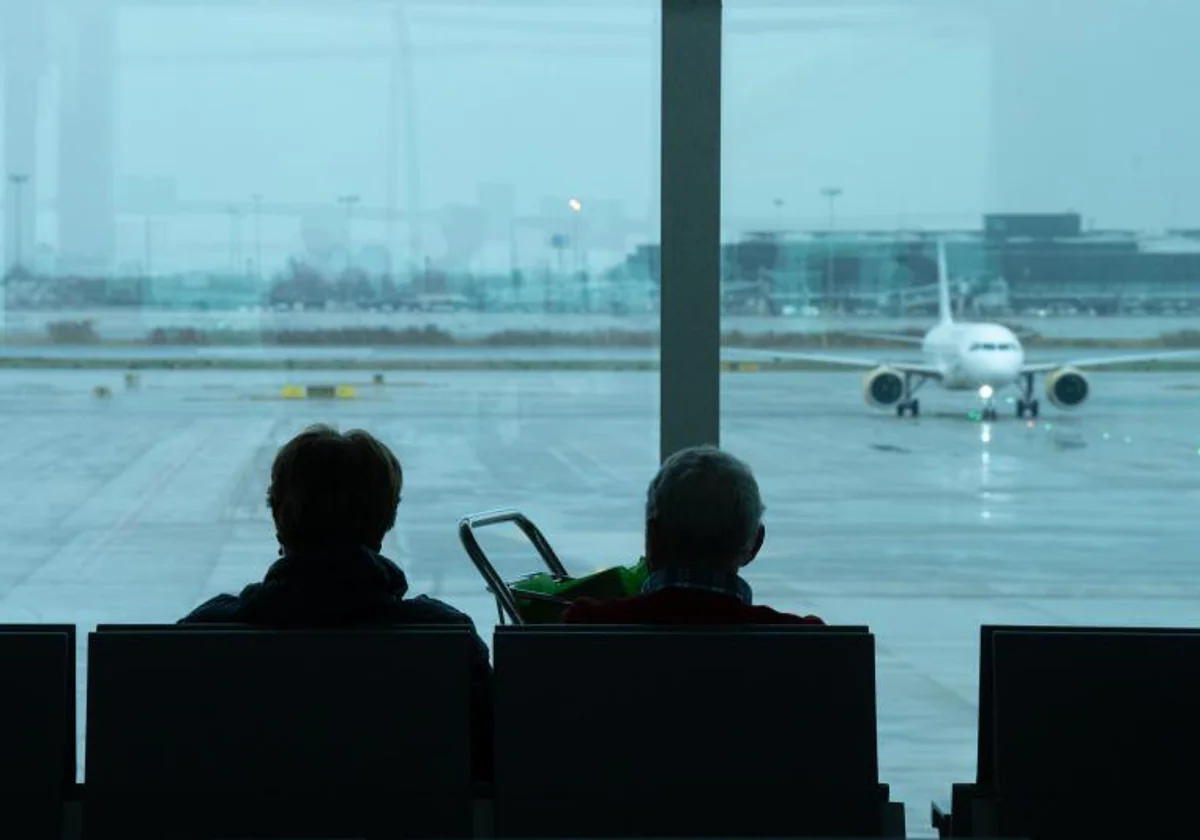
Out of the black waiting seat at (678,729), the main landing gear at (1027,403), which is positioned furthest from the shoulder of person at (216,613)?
the main landing gear at (1027,403)

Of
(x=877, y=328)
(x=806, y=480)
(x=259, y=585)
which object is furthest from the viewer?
(x=877, y=328)

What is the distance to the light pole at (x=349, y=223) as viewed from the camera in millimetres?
5457

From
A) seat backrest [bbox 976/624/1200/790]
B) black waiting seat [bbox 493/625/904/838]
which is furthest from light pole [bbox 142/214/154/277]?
seat backrest [bbox 976/624/1200/790]

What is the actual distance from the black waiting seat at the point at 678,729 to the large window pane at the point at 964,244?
1802mm

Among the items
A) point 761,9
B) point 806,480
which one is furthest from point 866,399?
point 761,9

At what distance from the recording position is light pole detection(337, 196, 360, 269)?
5457 mm

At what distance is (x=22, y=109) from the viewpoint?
509 centimetres

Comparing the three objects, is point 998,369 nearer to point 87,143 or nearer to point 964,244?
point 964,244

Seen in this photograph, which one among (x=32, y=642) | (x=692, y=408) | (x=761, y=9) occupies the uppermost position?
(x=761, y=9)

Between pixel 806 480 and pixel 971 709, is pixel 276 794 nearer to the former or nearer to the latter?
pixel 971 709

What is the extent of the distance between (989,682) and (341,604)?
2.63ft

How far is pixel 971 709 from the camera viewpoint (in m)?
6.57

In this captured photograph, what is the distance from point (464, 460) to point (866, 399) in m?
6.60

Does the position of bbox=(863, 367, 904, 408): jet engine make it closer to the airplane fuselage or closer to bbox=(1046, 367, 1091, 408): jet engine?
bbox=(1046, 367, 1091, 408): jet engine
